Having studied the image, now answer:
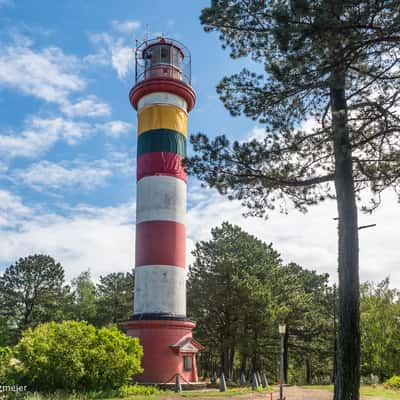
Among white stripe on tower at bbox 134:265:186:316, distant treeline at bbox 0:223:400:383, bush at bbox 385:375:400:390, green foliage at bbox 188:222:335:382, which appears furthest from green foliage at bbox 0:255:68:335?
bush at bbox 385:375:400:390

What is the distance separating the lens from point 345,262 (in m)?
10.9

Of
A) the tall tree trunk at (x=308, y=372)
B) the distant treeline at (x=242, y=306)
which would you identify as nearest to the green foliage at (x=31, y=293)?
the distant treeline at (x=242, y=306)

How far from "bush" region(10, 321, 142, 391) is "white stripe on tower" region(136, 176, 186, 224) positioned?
621 cm

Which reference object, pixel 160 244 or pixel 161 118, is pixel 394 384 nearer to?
pixel 160 244

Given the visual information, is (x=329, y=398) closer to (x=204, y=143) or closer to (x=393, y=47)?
(x=204, y=143)

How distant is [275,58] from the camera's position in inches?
482

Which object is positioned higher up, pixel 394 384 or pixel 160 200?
pixel 160 200

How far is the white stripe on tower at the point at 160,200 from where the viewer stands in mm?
24188

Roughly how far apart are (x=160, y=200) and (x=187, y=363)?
808cm

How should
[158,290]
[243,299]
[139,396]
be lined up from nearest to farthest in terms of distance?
[139,396] → [158,290] → [243,299]

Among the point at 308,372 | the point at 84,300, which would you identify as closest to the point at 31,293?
the point at 84,300

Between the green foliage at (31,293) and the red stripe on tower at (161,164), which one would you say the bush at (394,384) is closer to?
the red stripe on tower at (161,164)

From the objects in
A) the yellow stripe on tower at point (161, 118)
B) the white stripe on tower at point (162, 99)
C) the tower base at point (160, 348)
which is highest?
the white stripe on tower at point (162, 99)

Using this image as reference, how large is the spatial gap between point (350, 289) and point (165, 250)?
14047 mm
